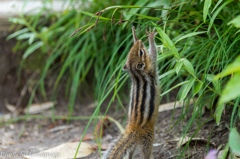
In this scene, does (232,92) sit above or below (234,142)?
above

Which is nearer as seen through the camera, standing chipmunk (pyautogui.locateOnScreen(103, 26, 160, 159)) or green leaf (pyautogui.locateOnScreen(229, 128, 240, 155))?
green leaf (pyautogui.locateOnScreen(229, 128, 240, 155))

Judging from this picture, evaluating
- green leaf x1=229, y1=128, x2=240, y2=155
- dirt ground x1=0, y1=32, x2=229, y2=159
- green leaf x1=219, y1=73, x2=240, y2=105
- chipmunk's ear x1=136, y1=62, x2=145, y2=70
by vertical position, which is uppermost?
chipmunk's ear x1=136, y1=62, x2=145, y2=70

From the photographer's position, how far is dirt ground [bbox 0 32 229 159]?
2994mm

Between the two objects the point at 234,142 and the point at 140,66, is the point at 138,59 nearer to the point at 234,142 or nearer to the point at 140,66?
the point at 140,66

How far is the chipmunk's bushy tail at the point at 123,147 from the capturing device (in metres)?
2.53

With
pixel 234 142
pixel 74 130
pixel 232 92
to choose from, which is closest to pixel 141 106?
pixel 234 142

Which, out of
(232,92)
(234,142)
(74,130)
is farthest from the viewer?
(74,130)

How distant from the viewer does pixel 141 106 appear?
2.70m

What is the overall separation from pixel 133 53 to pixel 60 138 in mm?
1929

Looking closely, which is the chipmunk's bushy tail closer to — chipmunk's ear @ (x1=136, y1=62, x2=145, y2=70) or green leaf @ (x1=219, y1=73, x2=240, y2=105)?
chipmunk's ear @ (x1=136, y1=62, x2=145, y2=70)

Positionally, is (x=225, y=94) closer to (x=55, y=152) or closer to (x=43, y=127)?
(x=55, y=152)

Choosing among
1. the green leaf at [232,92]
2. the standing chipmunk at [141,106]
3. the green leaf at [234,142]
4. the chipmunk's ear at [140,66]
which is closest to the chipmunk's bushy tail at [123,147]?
the standing chipmunk at [141,106]

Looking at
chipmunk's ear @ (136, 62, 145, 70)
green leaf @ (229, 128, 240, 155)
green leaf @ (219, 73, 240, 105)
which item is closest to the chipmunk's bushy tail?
chipmunk's ear @ (136, 62, 145, 70)

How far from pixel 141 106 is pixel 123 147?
41 centimetres
